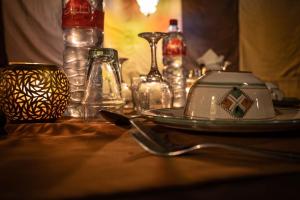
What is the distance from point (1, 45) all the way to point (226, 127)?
1630mm

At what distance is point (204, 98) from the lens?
53cm

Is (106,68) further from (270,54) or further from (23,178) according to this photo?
(270,54)

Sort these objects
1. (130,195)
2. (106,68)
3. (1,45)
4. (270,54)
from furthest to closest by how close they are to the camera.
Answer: (270,54), (1,45), (106,68), (130,195)

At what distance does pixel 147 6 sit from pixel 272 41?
138 cm

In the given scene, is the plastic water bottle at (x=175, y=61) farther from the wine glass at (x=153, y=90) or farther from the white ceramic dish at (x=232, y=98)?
the white ceramic dish at (x=232, y=98)

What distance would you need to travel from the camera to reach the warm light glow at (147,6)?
218 cm

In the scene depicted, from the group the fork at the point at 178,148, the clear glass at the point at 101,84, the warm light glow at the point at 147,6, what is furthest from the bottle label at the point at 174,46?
the fork at the point at 178,148

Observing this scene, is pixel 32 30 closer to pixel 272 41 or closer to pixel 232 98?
pixel 232 98

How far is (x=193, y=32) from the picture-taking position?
2627mm

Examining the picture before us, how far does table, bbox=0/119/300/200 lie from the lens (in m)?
0.24

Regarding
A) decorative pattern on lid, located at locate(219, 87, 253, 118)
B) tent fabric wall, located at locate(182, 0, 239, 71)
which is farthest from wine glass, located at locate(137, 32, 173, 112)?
tent fabric wall, located at locate(182, 0, 239, 71)

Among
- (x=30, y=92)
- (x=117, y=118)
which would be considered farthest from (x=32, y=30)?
(x=117, y=118)

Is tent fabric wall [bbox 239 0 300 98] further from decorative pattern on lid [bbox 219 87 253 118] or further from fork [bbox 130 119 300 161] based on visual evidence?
Answer: fork [bbox 130 119 300 161]

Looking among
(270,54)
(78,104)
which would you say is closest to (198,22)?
(270,54)
